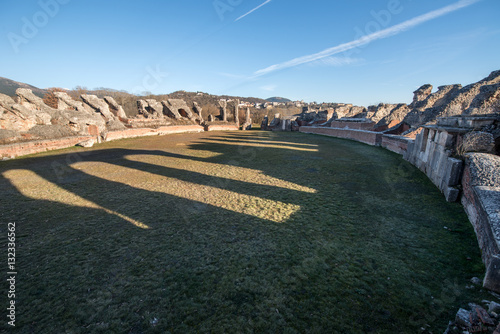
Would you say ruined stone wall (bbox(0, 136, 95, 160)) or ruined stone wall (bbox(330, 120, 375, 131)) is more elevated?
ruined stone wall (bbox(330, 120, 375, 131))

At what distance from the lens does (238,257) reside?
3.02 meters

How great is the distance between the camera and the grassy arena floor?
2.12 m

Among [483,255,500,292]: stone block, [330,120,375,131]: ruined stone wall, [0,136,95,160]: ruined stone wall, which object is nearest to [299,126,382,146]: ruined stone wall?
[330,120,375,131]: ruined stone wall

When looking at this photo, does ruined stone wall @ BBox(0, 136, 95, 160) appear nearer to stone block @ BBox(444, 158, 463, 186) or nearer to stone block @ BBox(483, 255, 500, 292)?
stone block @ BBox(483, 255, 500, 292)

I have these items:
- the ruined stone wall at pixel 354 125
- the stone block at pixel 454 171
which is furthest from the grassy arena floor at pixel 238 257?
the ruined stone wall at pixel 354 125

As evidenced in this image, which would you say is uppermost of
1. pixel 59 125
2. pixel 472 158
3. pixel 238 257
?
pixel 59 125

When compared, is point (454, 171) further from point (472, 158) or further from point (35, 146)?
point (35, 146)

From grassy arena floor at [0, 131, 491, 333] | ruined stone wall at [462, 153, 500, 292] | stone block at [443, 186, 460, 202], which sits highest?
ruined stone wall at [462, 153, 500, 292]

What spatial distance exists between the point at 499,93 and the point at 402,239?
8.79 meters

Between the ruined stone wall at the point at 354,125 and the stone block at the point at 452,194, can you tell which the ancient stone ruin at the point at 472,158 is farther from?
the ruined stone wall at the point at 354,125

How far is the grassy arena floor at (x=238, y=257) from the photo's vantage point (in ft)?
6.94

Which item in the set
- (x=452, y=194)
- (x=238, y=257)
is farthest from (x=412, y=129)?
(x=238, y=257)

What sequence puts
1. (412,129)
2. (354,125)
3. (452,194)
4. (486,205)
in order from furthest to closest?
(354,125) < (412,129) < (452,194) < (486,205)

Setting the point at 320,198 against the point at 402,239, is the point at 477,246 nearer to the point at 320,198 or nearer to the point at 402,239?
the point at 402,239
